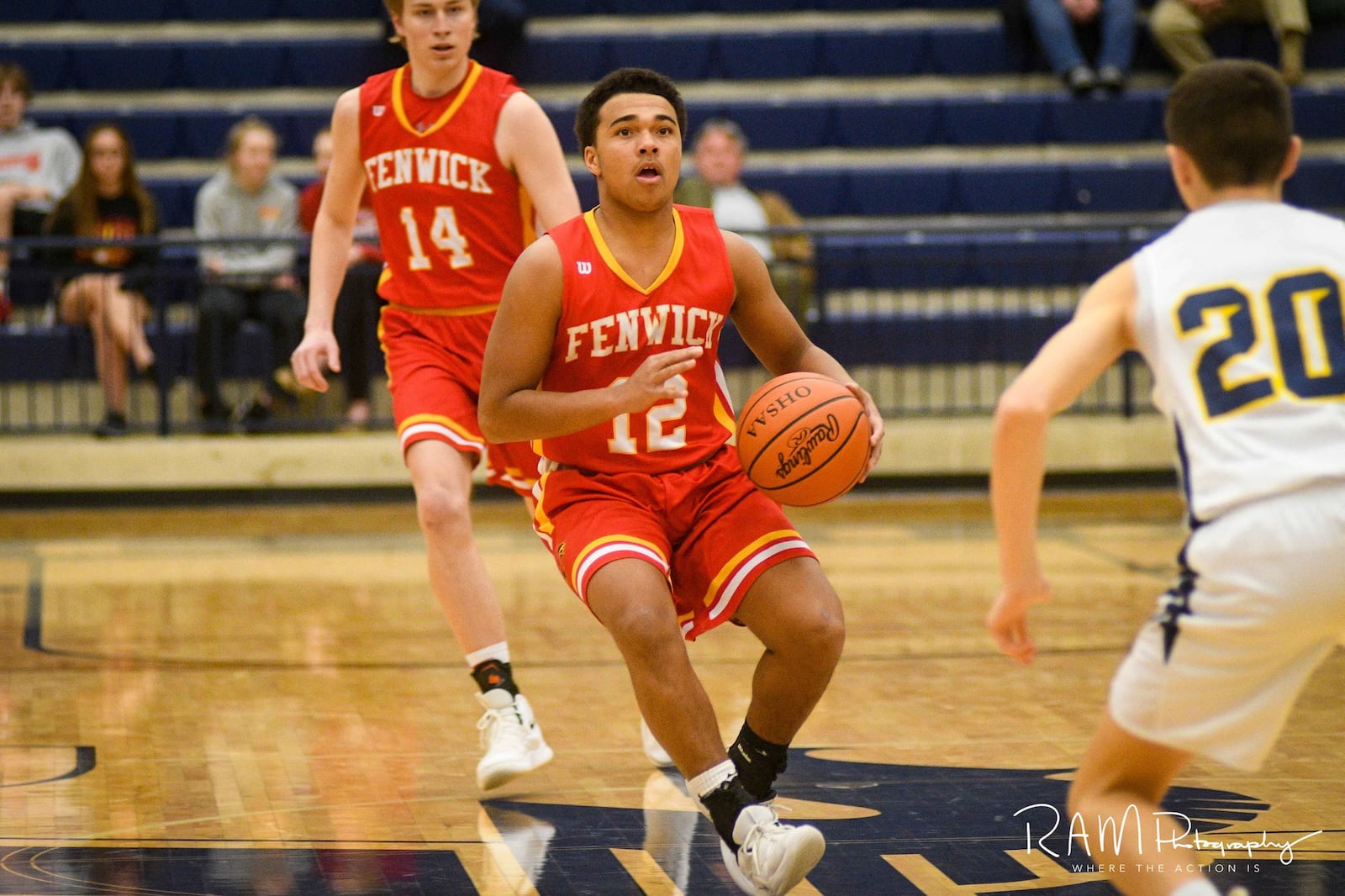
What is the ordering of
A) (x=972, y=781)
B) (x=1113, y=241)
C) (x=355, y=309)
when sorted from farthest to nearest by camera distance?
(x=1113, y=241)
(x=355, y=309)
(x=972, y=781)

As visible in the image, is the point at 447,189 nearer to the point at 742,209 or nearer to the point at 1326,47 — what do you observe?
the point at 742,209

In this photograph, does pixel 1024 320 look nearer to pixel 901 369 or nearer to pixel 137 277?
pixel 901 369

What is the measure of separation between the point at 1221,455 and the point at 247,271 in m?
7.46

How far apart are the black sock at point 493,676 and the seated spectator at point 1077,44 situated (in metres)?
8.06

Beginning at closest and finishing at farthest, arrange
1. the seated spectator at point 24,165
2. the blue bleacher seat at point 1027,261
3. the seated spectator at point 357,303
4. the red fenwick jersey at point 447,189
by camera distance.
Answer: the red fenwick jersey at point 447,189 < the seated spectator at point 357,303 < the seated spectator at point 24,165 < the blue bleacher seat at point 1027,261

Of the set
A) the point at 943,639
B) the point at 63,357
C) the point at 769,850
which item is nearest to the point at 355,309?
the point at 63,357

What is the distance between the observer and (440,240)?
4242 mm

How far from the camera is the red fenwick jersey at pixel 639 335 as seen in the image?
3369 mm

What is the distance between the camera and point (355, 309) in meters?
8.97

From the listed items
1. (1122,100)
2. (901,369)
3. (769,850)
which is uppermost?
(1122,100)

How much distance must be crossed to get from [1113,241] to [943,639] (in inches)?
180

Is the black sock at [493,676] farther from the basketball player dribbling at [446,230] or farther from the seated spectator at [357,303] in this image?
the seated spectator at [357,303]

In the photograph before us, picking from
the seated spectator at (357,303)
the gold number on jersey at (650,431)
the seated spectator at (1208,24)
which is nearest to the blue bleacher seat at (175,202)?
the seated spectator at (357,303)

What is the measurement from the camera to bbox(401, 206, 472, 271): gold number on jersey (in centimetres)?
424
